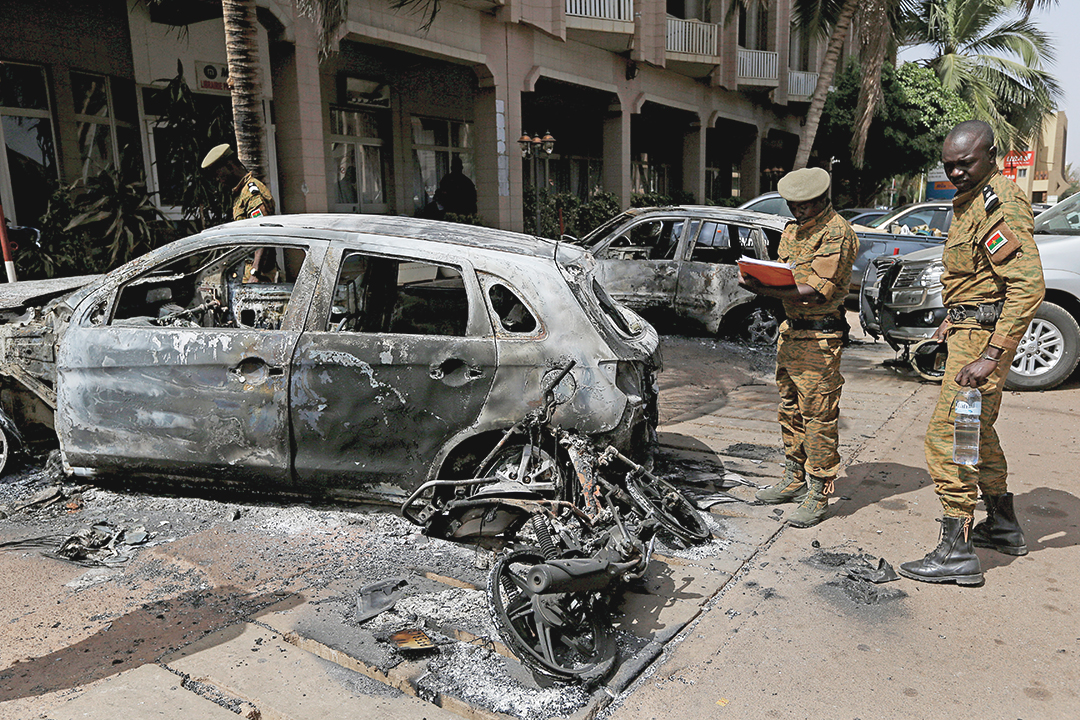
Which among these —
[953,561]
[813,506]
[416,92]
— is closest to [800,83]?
[416,92]

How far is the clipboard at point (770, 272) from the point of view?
161 inches

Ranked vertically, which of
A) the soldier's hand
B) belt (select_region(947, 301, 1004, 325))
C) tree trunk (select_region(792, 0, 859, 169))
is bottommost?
the soldier's hand

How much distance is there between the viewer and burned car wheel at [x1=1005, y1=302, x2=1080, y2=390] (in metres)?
7.18

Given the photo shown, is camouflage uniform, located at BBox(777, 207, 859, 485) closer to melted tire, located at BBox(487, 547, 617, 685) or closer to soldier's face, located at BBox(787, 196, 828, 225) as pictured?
soldier's face, located at BBox(787, 196, 828, 225)

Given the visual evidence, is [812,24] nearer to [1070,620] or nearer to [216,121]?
[216,121]

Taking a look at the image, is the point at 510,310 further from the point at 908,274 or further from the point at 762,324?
the point at 762,324

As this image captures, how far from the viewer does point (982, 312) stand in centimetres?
353

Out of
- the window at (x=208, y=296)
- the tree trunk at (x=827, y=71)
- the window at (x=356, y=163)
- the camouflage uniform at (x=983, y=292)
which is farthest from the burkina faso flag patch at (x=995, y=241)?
the tree trunk at (x=827, y=71)

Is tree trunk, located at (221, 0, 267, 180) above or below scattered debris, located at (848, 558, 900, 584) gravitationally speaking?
above

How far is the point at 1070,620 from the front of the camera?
329cm

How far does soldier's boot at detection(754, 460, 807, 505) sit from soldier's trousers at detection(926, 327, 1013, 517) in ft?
3.41

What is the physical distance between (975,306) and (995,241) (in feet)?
1.01

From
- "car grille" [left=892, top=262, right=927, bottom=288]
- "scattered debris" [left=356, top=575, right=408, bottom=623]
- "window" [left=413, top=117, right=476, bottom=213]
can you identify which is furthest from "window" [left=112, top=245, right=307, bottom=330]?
"window" [left=413, top=117, right=476, bottom=213]

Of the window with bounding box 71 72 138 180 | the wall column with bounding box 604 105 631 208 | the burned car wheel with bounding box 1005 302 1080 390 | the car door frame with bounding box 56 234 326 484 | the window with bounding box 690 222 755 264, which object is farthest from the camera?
the wall column with bounding box 604 105 631 208
